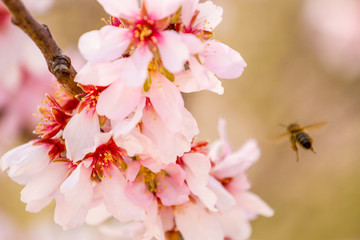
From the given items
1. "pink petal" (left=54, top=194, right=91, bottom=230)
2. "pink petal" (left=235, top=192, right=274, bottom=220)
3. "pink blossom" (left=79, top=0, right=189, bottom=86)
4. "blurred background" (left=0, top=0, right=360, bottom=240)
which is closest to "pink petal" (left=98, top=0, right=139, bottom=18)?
"pink blossom" (left=79, top=0, right=189, bottom=86)

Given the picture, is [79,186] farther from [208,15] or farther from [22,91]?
[22,91]

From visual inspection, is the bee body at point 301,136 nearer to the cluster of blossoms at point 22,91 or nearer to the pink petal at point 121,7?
the pink petal at point 121,7

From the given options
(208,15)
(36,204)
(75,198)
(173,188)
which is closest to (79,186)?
(75,198)

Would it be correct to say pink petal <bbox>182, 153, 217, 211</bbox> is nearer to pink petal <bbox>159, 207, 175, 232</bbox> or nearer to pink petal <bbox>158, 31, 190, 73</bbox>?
pink petal <bbox>159, 207, 175, 232</bbox>

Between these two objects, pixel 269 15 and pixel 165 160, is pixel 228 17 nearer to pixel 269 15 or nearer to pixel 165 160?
pixel 269 15

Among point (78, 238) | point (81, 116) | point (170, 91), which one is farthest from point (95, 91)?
point (78, 238)

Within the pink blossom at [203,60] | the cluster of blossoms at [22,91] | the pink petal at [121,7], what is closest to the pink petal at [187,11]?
the pink blossom at [203,60]
